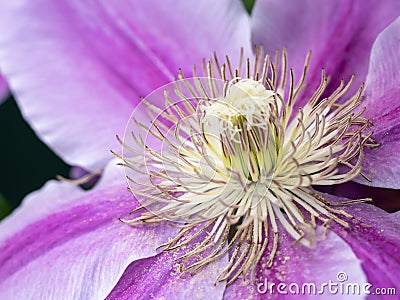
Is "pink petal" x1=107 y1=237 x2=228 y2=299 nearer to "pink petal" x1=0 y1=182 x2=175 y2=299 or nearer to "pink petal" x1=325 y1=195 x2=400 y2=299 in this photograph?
"pink petal" x1=0 y1=182 x2=175 y2=299

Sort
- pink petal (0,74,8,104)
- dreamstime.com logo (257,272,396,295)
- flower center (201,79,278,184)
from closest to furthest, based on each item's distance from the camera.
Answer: dreamstime.com logo (257,272,396,295) < flower center (201,79,278,184) < pink petal (0,74,8,104)

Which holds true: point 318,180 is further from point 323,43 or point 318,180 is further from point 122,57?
point 122,57

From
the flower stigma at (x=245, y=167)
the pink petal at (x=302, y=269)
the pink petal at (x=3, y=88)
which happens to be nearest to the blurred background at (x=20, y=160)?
the pink petal at (x=3, y=88)

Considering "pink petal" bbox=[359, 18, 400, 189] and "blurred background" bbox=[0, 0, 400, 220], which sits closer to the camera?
"pink petal" bbox=[359, 18, 400, 189]

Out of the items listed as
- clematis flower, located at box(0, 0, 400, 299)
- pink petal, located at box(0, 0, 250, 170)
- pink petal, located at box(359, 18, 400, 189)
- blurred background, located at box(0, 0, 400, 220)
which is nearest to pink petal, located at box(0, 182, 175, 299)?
clematis flower, located at box(0, 0, 400, 299)

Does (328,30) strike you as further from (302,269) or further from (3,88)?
(3,88)

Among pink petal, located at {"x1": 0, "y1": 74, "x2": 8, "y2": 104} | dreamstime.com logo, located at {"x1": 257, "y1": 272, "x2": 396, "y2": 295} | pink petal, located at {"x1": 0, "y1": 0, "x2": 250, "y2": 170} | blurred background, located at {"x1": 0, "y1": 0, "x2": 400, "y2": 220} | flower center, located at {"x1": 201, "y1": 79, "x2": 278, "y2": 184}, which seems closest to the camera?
dreamstime.com logo, located at {"x1": 257, "y1": 272, "x2": 396, "y2": 295}

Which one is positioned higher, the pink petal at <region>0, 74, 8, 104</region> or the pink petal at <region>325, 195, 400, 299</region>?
the pink petal at <region>0, 74, 8, 104</region>
